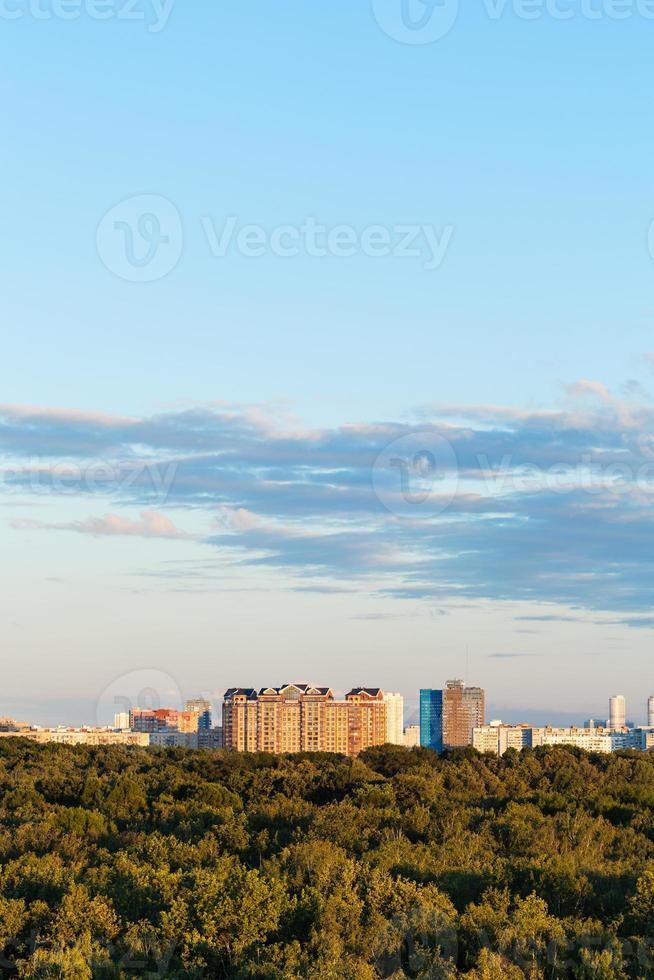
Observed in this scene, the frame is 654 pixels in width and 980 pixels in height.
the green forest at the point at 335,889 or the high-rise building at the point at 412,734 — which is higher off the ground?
the green forest at the point at 335,889

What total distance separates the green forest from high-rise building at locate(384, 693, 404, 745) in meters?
114

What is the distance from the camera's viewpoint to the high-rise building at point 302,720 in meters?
151

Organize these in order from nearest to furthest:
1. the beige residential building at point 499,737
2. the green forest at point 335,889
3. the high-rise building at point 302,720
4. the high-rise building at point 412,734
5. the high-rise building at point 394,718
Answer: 1. the green forest at point 335,889
2. the high-rise building at point 302,720
3. the high-rise building at point 394,718
4. the beige residential building at point 499,737
5. the high-rise building at point 412,734

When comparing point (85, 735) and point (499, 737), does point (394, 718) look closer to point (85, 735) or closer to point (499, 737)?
point (499, 737)

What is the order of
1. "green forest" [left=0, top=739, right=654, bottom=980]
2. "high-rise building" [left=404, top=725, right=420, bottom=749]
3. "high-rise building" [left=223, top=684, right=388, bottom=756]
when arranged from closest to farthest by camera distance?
"green forest" [left=0, top=739, right=654, bottom=980] → "high-rise building" [left=223, top=684, right=388, bottom=756] → "high-rise building" [left=404, top=725, right=420, bottom=749]

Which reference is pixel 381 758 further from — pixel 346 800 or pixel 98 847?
pixel 98 847

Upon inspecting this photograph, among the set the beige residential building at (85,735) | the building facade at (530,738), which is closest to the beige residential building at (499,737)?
the building facade at (530,738)

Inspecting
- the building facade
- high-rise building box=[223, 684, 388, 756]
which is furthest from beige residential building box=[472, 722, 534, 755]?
high-rise building box=[223, 684, 388, 756]

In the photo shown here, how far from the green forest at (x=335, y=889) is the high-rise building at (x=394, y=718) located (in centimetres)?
11424

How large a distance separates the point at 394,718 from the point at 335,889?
148659mm

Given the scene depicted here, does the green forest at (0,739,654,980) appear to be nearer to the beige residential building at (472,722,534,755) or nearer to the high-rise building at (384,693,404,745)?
the high-rise building at (384,693,404,745)

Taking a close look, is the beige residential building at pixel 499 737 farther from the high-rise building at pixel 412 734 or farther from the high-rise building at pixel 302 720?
the high-rise building at pixel 302 720

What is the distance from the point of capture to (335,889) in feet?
93.4

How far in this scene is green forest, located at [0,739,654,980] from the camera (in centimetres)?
2480
